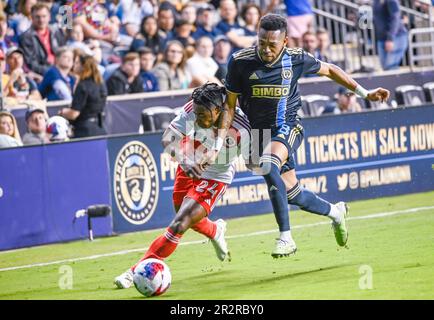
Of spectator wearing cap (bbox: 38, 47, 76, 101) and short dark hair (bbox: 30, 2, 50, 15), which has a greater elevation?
short dark hair (bbox: 30, 2, 50, 15)

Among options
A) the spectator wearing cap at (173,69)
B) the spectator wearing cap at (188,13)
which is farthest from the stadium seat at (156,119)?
the spectator wearing cap at (188,13)

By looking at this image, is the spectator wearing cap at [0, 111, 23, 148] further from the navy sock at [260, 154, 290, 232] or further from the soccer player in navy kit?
the navy sock at [260, 154, 290, 232]

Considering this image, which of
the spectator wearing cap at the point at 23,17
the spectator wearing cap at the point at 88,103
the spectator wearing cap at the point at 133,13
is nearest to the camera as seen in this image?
the spectator wearing cap at the point at 88,103

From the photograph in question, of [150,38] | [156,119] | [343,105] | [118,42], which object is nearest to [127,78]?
[150,38]

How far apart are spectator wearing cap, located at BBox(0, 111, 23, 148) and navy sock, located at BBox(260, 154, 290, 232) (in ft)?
16.9

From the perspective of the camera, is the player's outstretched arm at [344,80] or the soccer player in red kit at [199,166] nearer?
the soccer player in red kit at [199,166]

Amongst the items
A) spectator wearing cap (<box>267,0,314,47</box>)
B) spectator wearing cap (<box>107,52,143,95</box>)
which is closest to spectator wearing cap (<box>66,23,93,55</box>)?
spectator wearing cap (<box>107,52,143,95</box>)

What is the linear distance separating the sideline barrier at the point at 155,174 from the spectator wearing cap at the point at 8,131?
1.76ft

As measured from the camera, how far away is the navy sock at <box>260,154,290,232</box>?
10438mm

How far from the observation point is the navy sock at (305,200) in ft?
36.3

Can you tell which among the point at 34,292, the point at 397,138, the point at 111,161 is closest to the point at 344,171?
the point at 397,138

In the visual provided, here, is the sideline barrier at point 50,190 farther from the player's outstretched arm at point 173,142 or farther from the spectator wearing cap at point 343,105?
the spectator wearing cap at point 343,105
